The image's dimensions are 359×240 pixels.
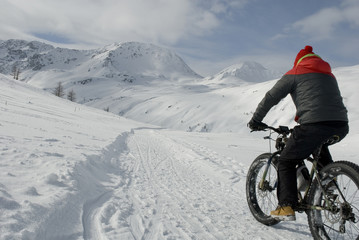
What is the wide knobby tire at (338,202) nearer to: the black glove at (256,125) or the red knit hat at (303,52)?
the black glove at (256,125)

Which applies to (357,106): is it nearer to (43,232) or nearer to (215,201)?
(215,201)

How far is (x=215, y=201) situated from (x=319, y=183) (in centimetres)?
220

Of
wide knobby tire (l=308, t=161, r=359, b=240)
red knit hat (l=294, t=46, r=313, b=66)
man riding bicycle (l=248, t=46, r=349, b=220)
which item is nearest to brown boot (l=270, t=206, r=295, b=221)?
man riding bicycle (l=248, t=46, r=349, b=220)

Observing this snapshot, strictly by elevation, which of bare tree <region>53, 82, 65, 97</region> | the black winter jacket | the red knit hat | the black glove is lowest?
the black glove

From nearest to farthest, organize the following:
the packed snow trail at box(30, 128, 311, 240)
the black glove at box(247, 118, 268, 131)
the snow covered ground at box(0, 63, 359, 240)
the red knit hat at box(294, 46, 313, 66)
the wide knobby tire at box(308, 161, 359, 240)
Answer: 1. the wide knobby tire at box(308, 161, 359, 240)
2. the snow covered ground at box(0, 63, 359, 240)
3. the packed snow trail at box(30, 128, 311, 240)
4. the red knit hat at box(294, 46, 313, 66)
5. the black glove at box(247, 118, 268, 131)

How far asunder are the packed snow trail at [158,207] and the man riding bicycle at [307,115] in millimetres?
770

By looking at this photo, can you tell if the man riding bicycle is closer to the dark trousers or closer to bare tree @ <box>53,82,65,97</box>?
the dark trousers

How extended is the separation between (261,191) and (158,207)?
182cm

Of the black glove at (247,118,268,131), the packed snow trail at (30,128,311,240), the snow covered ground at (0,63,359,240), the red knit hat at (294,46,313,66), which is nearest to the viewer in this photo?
the snow covered ground at (0,63,359,240)

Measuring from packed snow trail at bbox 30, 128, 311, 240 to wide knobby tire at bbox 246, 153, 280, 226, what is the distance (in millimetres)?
196

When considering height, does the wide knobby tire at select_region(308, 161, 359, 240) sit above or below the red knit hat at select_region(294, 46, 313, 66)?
below

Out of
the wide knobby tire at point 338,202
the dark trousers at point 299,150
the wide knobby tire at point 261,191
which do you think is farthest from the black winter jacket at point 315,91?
the wide knobby tire at point 261,191

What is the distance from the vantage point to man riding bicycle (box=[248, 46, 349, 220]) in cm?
324

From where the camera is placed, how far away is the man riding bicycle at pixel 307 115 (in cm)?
324
